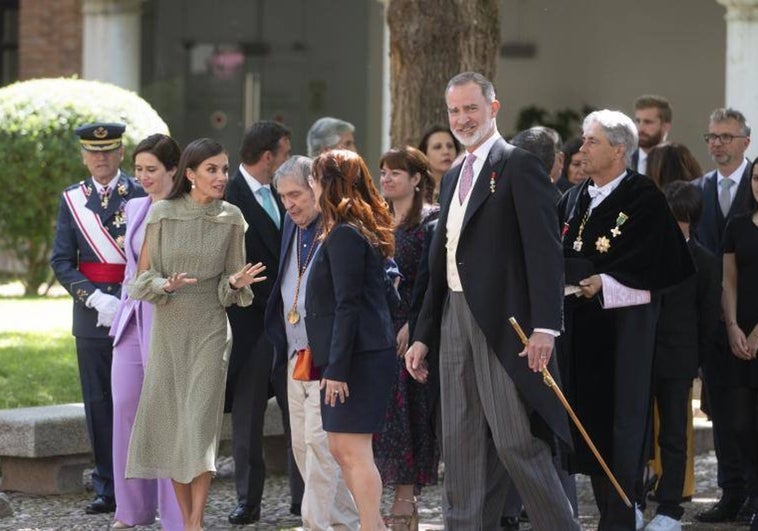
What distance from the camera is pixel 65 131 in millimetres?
16281

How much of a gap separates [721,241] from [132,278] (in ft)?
10.3

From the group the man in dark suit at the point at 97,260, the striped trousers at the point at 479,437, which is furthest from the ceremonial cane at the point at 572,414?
the man in dark suit at the point at 97,260

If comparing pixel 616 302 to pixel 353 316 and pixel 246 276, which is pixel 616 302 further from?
pixel 246 276

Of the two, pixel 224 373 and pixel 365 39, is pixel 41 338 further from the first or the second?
pixel 365 39

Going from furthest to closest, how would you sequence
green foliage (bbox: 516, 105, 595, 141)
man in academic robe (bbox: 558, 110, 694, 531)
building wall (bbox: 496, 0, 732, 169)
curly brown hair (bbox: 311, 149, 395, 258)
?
green foliage (bbox: 516, 105, 595, 141) < building wall (bbox: 496, 0, 732, 169) < man in academic robe (bbox: 558, 110, 694, 531) < curly brown hair (bbox: 311, 149, 395, 258)

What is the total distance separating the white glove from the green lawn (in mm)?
2675

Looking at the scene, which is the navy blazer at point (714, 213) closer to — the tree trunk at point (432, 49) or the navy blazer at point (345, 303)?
the tree trunk at point (432, 49)

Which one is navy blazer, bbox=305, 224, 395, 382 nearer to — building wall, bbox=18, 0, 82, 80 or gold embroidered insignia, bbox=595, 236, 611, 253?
gold embroidered insignia, bbox=595, 236, 611, 253

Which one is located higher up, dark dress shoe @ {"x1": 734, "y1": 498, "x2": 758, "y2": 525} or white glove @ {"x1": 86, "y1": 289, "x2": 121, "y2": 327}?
white glove @ {"x1": 86, "y1": 289, "x2": 121, "y2": 327}

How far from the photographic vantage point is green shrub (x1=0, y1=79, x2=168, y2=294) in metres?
16.2

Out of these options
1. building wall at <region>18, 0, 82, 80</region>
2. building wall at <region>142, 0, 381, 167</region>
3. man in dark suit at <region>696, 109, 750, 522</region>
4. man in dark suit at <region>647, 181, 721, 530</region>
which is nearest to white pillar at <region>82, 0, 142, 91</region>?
building wall at <region>18, 0, 82, 80</region>

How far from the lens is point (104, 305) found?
8.20m

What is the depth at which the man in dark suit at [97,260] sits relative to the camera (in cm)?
838

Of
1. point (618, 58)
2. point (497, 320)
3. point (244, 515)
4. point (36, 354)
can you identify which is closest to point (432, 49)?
point (244, 515)
